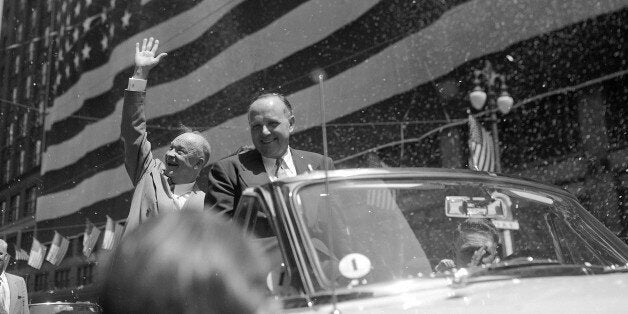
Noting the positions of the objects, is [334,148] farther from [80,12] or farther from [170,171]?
[170,171]

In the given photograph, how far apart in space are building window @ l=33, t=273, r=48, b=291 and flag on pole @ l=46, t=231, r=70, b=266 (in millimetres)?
284

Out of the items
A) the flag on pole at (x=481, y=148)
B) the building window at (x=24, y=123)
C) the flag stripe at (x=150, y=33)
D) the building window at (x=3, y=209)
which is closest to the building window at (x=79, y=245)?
the building window at (x=3, y=209)

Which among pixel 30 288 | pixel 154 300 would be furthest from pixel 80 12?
pixel 154 300

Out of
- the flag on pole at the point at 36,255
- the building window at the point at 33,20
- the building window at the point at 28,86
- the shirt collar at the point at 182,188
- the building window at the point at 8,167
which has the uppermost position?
the building window at the point at 33,20

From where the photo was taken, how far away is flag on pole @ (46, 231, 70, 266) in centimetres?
983

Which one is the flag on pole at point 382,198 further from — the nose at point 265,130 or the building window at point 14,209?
the building window at point 14,209

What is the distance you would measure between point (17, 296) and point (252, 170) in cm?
373

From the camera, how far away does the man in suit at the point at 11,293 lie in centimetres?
582

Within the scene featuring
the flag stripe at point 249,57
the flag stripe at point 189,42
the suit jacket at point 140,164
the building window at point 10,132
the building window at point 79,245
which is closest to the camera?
the suit jacket at point 140,164

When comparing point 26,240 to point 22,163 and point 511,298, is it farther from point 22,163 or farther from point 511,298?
point 511,298

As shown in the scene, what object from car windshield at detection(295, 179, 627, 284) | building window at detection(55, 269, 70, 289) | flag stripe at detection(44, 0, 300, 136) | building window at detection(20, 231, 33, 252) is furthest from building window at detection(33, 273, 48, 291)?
car windshield at detection(295, 179, 627, 284)

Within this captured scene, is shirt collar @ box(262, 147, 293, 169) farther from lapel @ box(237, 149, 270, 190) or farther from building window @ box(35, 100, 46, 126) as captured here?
building window @ box(35, 100, 46, 126)

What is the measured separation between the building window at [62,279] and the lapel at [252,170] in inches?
273

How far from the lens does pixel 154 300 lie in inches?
39.1
